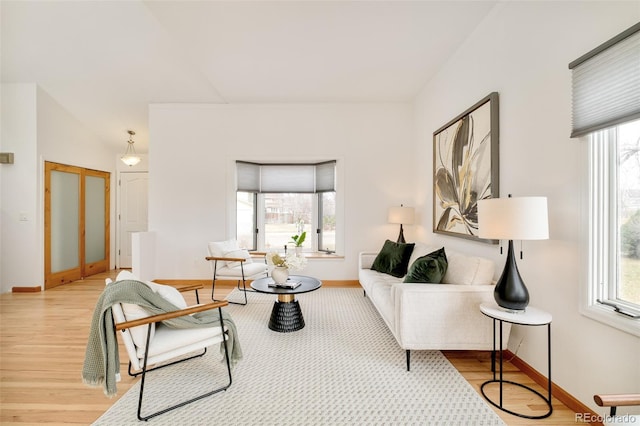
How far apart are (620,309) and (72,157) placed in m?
7.18

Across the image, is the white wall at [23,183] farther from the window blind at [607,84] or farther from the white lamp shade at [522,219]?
the window blind at [607,84]

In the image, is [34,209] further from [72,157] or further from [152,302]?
[152,302]

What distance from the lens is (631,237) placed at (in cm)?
165

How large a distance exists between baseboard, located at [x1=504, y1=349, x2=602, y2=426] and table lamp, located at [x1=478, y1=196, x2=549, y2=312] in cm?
62

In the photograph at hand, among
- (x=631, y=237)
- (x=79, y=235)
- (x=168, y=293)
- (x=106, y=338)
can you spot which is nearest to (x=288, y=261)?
(x=168, y=293)

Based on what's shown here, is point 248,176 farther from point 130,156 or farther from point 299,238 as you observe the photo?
point 130,156

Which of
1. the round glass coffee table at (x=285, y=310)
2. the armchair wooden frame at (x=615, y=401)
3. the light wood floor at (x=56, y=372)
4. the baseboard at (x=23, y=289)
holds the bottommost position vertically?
the light wood floor at (x=56, y=372)

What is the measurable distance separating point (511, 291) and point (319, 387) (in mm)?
1488

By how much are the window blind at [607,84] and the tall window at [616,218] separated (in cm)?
10

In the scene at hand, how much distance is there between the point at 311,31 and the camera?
303 centimetres

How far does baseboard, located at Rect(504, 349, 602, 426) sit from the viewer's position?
181cm

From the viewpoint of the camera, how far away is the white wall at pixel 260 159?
16.3 feet

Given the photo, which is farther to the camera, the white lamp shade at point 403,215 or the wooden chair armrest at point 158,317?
the white lamp shade at point 403,215

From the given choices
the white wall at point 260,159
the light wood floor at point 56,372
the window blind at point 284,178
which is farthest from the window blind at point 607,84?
the window blind at point 284,178
